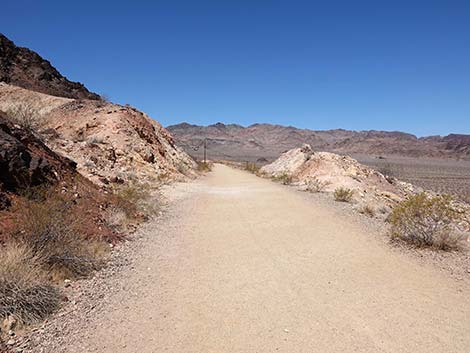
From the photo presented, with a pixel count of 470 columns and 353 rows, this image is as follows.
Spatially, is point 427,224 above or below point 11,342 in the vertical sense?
above

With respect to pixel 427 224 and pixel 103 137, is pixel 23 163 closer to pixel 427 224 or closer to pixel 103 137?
pixel 427 224

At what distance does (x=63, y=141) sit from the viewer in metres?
19.7

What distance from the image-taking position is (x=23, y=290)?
5016 millimetres

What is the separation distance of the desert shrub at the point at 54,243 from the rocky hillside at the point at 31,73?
3459 cm

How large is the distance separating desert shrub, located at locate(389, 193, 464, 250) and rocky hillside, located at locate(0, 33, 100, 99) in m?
36.2

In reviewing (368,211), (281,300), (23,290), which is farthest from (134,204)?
(281,300)

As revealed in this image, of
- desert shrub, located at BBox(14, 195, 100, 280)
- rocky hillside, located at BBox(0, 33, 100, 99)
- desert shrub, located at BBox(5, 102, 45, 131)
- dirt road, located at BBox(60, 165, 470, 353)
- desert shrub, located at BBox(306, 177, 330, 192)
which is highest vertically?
rocky hillside, located at BBox(0, 33, 100, 99)

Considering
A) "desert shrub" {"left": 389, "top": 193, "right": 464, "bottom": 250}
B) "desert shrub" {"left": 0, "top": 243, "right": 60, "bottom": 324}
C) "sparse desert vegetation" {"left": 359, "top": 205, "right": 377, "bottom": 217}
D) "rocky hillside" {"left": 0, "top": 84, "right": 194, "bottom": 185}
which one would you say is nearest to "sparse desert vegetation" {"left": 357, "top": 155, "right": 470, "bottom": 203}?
"sparse desert vegetation" {"left": 359, "top": 205, "right": 377, "bottom": 217}

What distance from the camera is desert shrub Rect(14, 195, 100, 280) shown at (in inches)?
244

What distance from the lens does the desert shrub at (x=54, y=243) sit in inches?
244

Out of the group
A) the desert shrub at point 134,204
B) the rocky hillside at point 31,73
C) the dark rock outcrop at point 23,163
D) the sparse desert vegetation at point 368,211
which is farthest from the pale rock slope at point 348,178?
the rocky hillside at point 31,73

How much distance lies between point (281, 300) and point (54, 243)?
361 centimetres

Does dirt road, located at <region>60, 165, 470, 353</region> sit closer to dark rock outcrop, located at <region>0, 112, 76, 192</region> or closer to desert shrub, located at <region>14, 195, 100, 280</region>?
desert shrub, located at <region>14, 195, 100, 280</region>

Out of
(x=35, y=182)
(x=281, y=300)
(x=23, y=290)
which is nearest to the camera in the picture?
(x=23, y=290)
